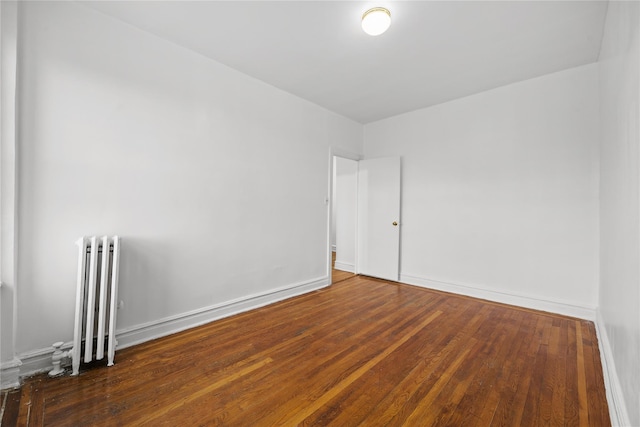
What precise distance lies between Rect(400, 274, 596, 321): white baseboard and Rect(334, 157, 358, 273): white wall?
3.92 ft

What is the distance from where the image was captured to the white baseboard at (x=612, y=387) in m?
1.41

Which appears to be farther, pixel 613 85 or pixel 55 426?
pixel 613 85

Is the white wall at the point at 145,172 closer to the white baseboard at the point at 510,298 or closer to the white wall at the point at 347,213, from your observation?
the white wall at the point at 347,213

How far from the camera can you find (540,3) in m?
2.09

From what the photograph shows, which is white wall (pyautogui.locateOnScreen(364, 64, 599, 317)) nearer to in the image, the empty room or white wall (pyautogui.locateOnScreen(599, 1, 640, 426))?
the empty room

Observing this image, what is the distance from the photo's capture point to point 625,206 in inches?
60.6

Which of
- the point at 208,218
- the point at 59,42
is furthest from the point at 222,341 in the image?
the point at 59,42

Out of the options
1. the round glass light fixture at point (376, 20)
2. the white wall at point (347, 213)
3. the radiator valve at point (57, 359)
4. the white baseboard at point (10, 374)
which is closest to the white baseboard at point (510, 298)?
Answer: the white wall at point (347, 213)

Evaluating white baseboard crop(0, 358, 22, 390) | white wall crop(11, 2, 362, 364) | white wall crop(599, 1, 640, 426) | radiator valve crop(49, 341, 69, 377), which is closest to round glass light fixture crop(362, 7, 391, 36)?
white wall crop(599, 1, 640, 426)

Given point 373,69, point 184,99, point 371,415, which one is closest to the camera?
point 371,415

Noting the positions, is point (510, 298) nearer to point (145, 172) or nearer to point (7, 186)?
point (145, 172)

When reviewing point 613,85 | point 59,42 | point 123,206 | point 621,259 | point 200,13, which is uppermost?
point 200,13

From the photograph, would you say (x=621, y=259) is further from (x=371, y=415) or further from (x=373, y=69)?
(x=373, y=69)

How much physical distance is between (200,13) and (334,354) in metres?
3.03
